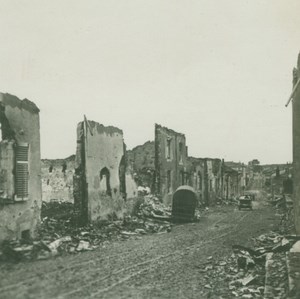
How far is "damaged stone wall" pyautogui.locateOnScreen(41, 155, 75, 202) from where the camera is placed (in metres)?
35.3

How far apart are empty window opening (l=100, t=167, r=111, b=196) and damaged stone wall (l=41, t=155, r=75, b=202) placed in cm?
1580

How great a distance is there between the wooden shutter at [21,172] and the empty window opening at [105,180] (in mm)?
6182

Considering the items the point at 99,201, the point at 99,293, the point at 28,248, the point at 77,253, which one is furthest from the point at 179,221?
the point at 99,293

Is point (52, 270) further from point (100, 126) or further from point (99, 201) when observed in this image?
point (100, 126)

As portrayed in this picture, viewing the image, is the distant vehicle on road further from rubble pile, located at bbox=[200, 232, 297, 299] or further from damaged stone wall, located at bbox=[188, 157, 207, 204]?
rubble pile, located at bbox=[200, 232, 297, 299]

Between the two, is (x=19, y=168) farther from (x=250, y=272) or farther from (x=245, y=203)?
(x=245, y=203)

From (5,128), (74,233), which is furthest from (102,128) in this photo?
(5,128)

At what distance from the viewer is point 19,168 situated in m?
12.9

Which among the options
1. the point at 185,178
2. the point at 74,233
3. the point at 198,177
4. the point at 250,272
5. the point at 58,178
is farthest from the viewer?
the point at 198,177

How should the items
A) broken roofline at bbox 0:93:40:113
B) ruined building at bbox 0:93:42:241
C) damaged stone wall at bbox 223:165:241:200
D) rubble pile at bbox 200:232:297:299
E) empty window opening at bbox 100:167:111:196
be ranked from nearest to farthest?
rubble pile at bbox 200:232:297:299
ruined building at bbox 0:93:42:241
broken roofline at bbox 0:93:40:113
empty window opening at bbox 100:167:111:196
damaged stone wall at bbox 223:165:241:200

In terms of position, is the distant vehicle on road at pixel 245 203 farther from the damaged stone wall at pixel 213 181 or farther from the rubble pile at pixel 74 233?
the rubble pile at pixel 74 233

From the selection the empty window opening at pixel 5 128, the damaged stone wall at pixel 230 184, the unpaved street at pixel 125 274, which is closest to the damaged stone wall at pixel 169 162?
the unpaved street at pixel 125 274

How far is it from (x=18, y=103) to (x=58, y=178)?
23551mm

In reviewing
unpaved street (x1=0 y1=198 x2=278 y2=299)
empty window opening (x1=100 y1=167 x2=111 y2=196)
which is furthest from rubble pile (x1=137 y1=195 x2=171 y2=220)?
unpaved street (x1=0 y1=198 x2=278 y2=299)
